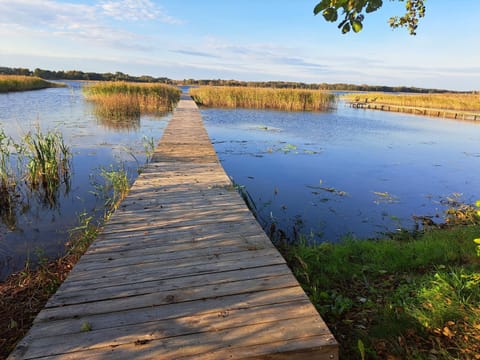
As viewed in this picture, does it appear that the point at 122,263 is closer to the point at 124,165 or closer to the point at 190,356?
the point at 190,356

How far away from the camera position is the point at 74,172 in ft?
23.9

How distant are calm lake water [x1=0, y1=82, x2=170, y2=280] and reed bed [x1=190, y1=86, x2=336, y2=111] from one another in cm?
1006

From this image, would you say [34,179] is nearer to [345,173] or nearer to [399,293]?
[399,293]

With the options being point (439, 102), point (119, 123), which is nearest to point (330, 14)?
point (119, 123)

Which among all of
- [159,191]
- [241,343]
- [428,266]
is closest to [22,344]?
[241,343]

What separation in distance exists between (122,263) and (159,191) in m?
2.03

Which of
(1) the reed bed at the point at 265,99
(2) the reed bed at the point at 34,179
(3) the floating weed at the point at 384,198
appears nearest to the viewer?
(2) the reed bed at the point at 34,179

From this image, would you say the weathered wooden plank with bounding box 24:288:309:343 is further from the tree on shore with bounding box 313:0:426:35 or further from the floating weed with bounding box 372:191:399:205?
the floating weed with bounding box 372:191:399:205

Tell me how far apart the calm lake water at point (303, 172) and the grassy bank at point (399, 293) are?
3.25 feet

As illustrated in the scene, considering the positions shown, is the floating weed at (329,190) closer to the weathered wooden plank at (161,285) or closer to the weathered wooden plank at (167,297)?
the weathered wooden plank at (161,285)

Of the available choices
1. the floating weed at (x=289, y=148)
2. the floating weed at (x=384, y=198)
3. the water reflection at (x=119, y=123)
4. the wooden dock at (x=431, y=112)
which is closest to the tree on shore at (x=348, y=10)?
the floating weed at (x=384, y=198)

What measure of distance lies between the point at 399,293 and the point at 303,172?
559cm

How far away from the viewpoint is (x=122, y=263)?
251 centimetres

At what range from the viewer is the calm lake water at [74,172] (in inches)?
161
